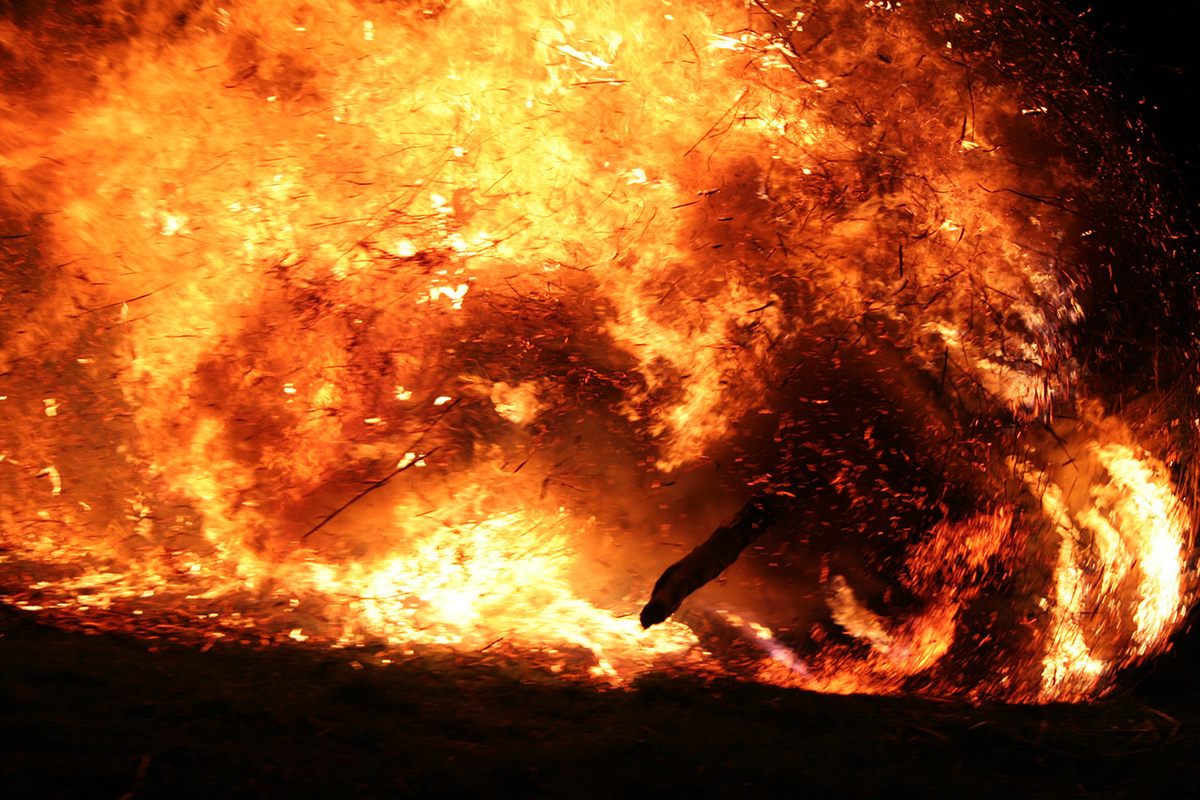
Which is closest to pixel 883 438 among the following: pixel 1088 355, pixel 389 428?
pixel 1088 355

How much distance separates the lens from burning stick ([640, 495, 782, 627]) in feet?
9.48

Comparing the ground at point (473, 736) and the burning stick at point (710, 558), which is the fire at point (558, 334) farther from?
the ground at point (473, 736)

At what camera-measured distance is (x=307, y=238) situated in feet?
9.89

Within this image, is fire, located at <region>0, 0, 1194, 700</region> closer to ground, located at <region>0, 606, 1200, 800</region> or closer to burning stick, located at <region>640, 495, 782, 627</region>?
burning stick, located at <region>640, 495, 782, 627</region>

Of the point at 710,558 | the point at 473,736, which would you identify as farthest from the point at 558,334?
the point at 473,736

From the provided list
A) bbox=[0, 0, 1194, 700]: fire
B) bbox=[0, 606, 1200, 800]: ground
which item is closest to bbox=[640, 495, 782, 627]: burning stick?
bbox=[0, 0, 1194, 700]: fire

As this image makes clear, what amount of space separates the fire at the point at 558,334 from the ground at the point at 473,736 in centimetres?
27

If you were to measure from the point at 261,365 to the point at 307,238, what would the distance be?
46 centimetres

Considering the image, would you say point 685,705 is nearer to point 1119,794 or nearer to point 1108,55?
point 1119,794

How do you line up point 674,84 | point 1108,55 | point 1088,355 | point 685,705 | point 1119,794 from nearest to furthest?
point 1119,794 → point 685,705 → point 674,84 → point 1088,355 → point 1108,55

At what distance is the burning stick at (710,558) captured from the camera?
2.89 meters

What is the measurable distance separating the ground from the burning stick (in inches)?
9.3

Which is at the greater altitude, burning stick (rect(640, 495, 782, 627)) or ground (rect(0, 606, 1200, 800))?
burning stick (rect(640, 495, 782, 627))

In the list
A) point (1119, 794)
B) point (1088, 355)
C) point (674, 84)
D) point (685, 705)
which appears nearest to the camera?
point (1119, 794)
